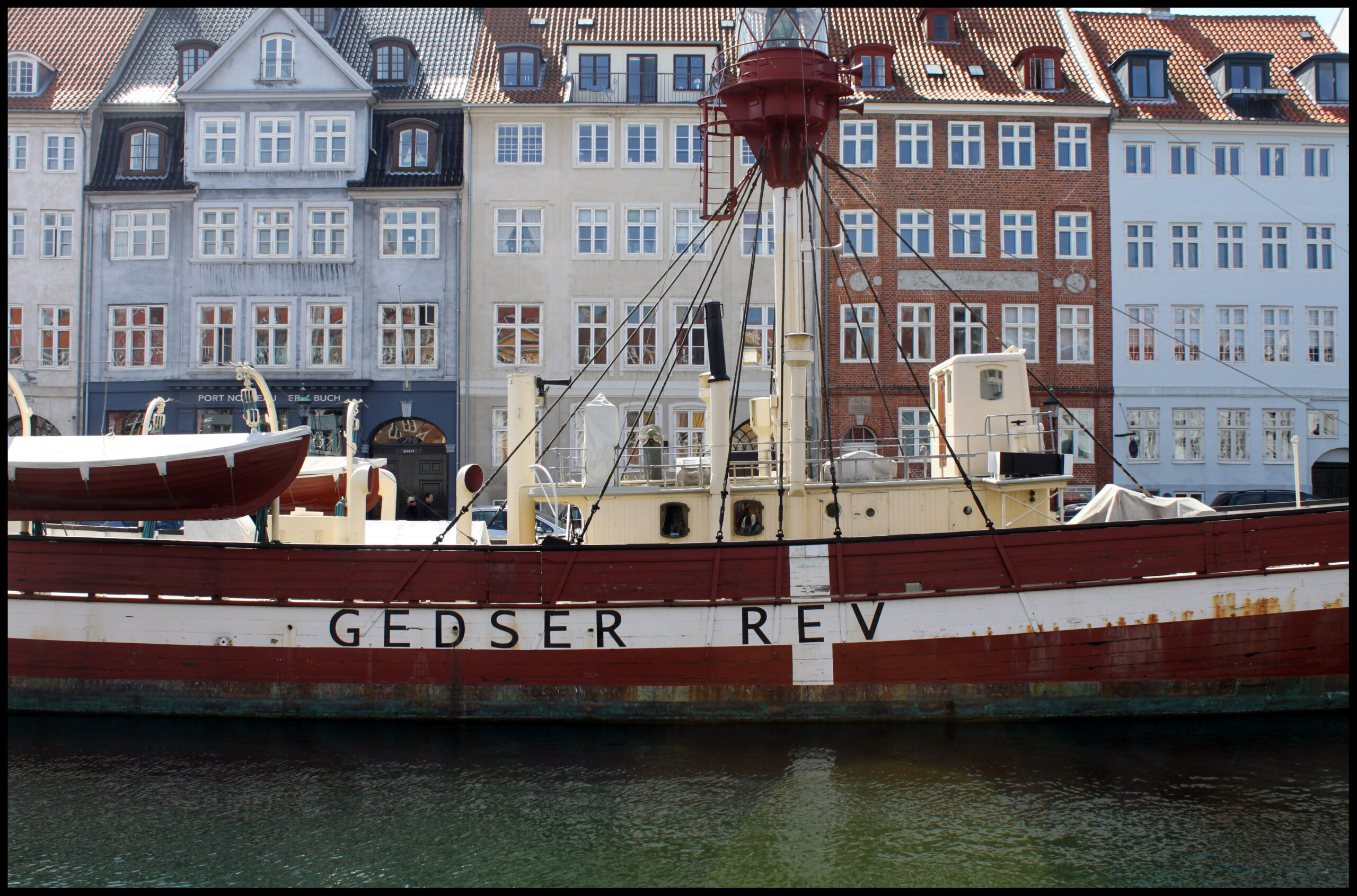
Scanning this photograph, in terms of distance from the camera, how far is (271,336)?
3161 centimetres

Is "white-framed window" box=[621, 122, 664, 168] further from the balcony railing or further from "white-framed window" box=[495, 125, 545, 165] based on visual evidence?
"white-framed window" box=[495, 125, 545, 165]

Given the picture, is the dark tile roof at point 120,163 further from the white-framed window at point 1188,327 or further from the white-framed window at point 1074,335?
the white-framed window at point 1188,327

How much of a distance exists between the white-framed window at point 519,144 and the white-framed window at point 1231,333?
2298 centimetres

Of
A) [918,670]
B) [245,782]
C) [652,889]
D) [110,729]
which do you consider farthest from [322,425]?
[652,889]

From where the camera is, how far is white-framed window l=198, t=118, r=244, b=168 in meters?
31.6

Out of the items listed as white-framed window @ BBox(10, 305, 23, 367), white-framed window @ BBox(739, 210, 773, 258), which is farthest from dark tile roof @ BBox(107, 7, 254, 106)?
white-framed window @ BBox(739, 210, 773, 258)

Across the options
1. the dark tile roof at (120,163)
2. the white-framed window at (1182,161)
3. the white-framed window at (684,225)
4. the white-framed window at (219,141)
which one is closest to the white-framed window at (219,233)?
the dark tile roof at (120,163)

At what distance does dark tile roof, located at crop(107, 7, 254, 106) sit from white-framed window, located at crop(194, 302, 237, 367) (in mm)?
7244

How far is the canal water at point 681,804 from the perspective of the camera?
8.79 m

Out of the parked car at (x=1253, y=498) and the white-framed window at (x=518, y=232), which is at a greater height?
the white-framed window at (x=518, y=232)

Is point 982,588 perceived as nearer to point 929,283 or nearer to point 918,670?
point 918,670

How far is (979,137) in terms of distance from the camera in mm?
32188

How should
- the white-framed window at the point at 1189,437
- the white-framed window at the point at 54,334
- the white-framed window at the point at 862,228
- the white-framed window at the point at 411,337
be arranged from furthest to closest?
1. the white-framed window at the point at 862,228
2. the white-framed window at the point at 1189,437
3. the white-framed window at the point at 54,334
4. the white-framed window at the point at 411,337

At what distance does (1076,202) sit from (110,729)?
3060 cm
